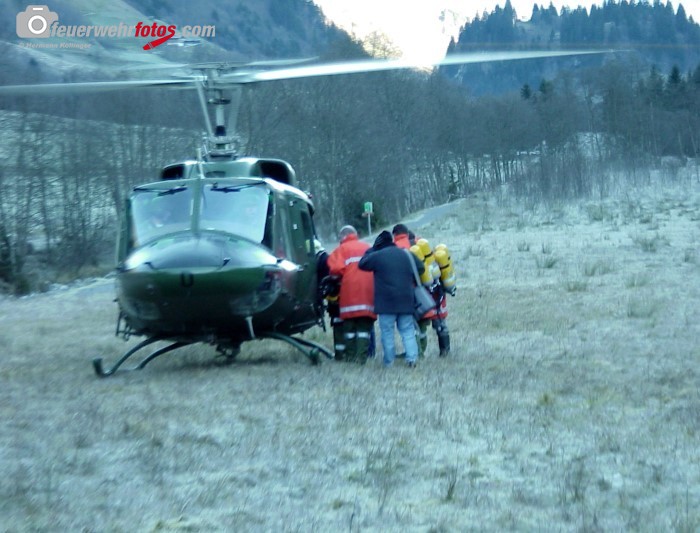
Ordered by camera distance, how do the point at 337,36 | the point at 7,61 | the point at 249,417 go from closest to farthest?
the point at 249,417, the point at 7,61, the point at 337,36

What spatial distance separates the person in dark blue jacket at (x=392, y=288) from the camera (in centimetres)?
1114

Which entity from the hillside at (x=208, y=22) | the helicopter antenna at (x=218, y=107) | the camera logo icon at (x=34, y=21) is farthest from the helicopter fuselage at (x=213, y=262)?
the hillside at (x=208, y=22)

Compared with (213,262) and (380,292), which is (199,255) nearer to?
(213,262)

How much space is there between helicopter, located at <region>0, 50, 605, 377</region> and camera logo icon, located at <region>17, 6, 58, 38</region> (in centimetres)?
8302

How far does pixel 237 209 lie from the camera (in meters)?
11.1

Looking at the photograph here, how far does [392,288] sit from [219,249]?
1.96 meters

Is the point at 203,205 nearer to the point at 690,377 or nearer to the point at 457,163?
the point at 690,377

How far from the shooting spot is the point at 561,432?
7.62 meters

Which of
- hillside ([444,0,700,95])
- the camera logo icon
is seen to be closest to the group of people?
the camera logo icon

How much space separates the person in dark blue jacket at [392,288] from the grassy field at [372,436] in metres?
0.38

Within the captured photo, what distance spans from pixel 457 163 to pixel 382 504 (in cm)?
7432

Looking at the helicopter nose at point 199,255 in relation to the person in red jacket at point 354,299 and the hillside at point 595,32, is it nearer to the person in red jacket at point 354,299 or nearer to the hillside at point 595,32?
the person in red jacket at point 354,299

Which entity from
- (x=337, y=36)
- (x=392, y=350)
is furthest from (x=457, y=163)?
(x=392, y=350)

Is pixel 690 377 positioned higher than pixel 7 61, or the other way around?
pixel 7 61
